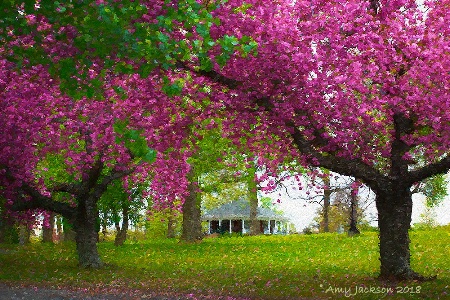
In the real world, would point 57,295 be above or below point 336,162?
below

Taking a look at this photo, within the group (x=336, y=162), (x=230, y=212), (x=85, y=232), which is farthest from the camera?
(x=230, y=212)

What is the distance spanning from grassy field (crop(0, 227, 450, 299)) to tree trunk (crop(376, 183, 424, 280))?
0.74 metres

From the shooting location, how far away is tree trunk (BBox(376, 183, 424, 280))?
17688 mm

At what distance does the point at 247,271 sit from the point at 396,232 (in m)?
7.21

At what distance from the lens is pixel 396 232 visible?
1772 centimetres

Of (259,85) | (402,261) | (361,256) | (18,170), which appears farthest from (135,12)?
(361,256)

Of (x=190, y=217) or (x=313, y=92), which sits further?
(x=190, y=217)

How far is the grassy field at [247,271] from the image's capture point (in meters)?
16.6

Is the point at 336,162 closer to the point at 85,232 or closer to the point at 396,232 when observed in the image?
the point at 396,232

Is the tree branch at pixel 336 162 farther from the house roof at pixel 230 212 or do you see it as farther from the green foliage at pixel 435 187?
the house roof at pixel 230 212

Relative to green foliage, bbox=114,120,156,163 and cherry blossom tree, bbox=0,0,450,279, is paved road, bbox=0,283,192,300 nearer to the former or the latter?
cherry blossom tree, bbox=0,0,450,279

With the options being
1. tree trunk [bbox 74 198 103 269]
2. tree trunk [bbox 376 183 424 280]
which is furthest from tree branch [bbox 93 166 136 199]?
tree trunk [bbox 376 183 424 280]

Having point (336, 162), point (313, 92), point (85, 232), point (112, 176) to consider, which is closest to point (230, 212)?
point (85, 232)

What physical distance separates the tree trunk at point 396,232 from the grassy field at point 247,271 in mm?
739
